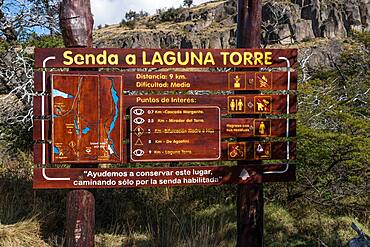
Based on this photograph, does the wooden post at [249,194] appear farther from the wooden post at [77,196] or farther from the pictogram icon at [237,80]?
the wooden post at [77,196]

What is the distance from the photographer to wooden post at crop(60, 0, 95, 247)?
5125 mm

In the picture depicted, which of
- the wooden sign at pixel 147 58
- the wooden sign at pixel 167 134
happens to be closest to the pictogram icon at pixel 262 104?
the wooden sign at pixel 147 58

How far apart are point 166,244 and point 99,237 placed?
101 centimetres

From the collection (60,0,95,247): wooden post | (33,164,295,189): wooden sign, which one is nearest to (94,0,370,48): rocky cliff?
(60,0,95,247): wooden post

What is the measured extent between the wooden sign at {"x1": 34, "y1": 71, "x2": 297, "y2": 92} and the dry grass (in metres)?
2.06

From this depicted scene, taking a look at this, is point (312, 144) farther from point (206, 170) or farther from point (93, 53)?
point (93, 53)

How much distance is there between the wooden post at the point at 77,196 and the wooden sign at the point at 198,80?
49cm

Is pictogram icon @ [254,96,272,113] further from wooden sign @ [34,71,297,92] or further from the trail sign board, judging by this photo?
wooden sign @ [34,71,297,92]

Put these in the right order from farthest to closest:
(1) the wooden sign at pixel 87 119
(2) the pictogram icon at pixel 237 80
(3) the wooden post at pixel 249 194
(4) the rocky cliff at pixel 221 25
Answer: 1. (4) the rocky cliff at pixel 221 25
2. (3) the wooden post at pixel 249 194
3. (2) the pictogram icon at pixel 237 80
4. (1) the wooden sign at pixel 87 119

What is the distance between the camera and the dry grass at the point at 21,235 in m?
5.67

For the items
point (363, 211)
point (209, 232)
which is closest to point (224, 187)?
point (209, 232)

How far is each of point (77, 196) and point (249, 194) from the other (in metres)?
2.06

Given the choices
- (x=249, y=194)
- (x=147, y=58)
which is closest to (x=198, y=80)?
(x=147, y=58)

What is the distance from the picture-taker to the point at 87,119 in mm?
4992
